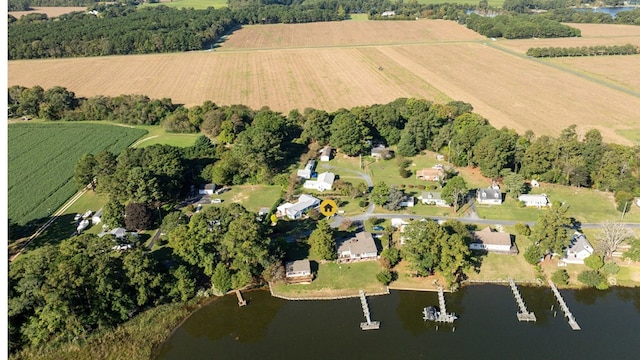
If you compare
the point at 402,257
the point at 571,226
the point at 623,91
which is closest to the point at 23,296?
the point at 402,257

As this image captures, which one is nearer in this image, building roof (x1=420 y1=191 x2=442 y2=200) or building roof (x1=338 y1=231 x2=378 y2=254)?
building roof (x1=338 y1=231 x2=378 y2=254)

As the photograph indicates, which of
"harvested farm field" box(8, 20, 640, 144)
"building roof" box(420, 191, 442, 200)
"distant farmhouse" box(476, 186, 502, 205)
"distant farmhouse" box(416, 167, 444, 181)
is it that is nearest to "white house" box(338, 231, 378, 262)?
"building roof" box(420, 191, 442, 200)

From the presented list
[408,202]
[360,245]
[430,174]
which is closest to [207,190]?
[360,245]

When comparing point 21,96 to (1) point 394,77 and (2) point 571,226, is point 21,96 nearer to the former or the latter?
(1) point 394,77

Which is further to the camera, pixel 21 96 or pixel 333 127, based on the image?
pixel 21 96

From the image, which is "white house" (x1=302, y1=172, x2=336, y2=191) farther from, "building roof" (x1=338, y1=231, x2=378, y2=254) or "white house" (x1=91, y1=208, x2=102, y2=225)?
"white house" (x1=91, y1=208, x2=102, y2=225)

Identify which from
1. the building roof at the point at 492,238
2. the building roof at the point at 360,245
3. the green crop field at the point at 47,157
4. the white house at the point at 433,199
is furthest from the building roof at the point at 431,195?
the green crop field at the point at 47,157
